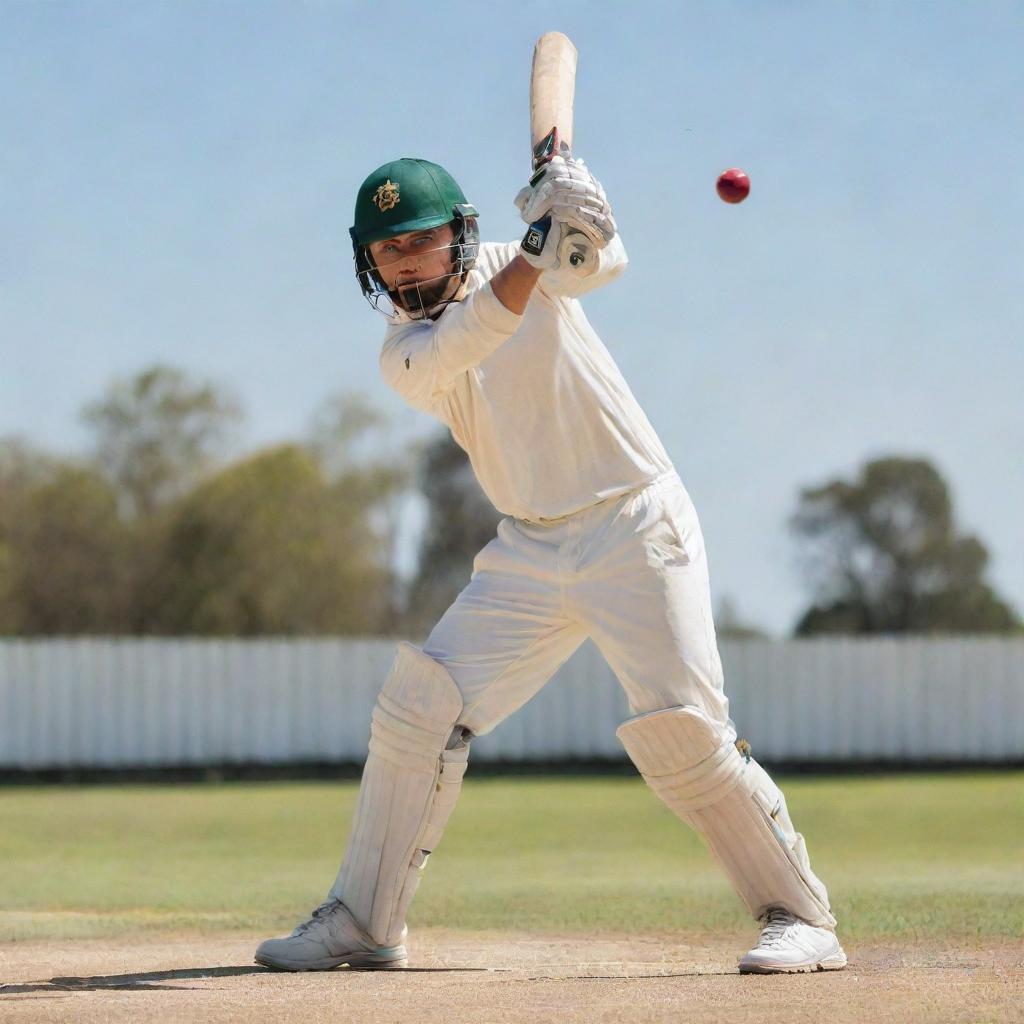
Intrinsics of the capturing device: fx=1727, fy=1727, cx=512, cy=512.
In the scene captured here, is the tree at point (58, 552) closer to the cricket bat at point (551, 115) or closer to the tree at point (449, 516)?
the tree at point (449, 516)

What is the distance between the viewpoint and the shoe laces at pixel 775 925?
4.24 meters

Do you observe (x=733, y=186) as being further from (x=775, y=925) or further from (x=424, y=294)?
(x=775, y=925)

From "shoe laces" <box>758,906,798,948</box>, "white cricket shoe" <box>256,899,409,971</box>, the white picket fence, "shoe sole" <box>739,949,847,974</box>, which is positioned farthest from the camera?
the white picket fence

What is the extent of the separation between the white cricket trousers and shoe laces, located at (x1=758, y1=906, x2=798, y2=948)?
1.55ft

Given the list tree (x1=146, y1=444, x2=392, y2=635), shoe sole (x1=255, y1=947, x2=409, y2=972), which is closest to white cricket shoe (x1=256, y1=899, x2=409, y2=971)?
shoe sole (x1=255, y1=947, x2=409, y2=972)

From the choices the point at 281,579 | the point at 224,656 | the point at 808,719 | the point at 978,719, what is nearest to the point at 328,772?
the point at 224,656

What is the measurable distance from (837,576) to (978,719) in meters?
14.5

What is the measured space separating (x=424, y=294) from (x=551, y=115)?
561 millimetres

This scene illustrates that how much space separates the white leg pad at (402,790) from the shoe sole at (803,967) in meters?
0.88

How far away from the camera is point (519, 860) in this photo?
29.0ft

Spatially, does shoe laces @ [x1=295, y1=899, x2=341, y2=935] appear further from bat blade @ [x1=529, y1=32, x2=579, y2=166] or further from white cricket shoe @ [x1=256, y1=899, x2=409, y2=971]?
bat blade @ [x1=529, y1=32, x2=579, y2=166]

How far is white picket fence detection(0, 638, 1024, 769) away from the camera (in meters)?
17.8

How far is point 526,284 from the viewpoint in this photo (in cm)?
407

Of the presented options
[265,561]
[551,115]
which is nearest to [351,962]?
[551,115]
